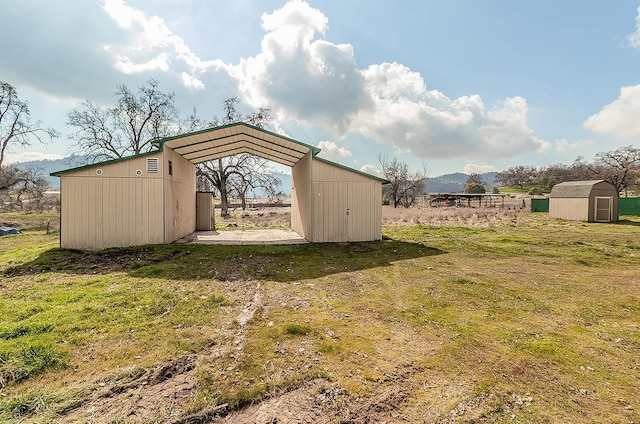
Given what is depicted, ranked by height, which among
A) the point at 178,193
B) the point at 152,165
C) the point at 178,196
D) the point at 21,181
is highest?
the point at 21,181

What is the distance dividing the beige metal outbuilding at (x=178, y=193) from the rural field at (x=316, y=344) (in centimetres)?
260

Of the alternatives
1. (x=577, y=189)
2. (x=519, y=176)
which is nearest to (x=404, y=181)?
(x=577, y=189)

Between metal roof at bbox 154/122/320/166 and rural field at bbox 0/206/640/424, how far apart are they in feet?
17.2

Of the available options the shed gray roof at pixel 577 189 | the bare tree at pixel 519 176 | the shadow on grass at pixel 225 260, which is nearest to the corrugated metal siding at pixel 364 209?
the shadow on grass at pixel 225 260

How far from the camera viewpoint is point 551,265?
8.75 metres

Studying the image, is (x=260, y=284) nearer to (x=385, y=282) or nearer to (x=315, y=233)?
(x=385, y=282)

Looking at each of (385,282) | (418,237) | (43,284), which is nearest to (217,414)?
(385,282)

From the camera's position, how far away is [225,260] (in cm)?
908

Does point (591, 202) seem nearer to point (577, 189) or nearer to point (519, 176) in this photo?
point (577, 189)

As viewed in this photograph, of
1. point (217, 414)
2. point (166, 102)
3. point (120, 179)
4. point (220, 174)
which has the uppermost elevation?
point (166, 102)

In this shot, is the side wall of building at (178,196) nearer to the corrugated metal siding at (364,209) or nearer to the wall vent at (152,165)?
the wall vent at (152,165)

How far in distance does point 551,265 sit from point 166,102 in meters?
30.5

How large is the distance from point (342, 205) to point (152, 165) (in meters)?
7.12

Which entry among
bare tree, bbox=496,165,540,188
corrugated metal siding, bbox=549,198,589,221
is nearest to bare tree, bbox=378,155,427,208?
corrugated metal siding, bbox=549,198,589,221
